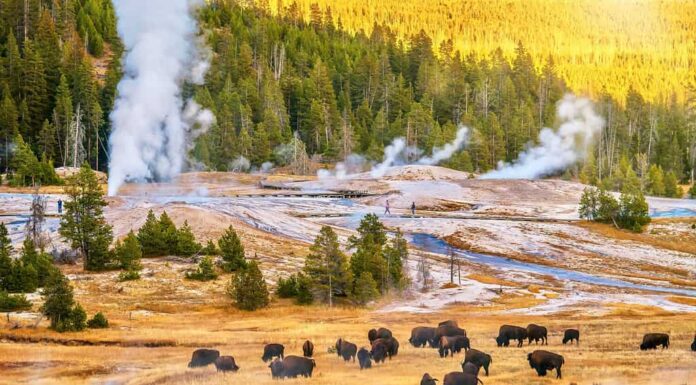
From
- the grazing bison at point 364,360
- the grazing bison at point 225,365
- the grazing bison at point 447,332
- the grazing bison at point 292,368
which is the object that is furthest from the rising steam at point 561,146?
the grazing bison at point 292,368

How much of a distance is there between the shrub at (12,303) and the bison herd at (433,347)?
72.9ft

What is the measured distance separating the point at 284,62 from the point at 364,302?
4678 inches

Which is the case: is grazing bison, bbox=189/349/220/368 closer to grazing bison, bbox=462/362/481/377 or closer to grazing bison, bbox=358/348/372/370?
grazing bison, bbox=358/348/372/370

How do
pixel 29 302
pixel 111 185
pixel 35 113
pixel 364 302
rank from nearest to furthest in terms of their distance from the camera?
pixel 29 302 → pixel 364 302 → pixel 111 185 → pixel 35 113

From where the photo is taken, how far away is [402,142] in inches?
5714

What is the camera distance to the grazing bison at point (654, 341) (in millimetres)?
32438

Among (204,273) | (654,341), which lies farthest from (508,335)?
(204,273)

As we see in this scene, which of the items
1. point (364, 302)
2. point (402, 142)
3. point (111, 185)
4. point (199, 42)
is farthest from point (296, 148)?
point (364, 302)

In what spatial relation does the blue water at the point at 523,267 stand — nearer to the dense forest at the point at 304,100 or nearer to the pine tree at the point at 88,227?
the pine tree at the point at 88,227

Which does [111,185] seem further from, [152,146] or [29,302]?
[29,302]

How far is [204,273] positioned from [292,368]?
33951 millimetres

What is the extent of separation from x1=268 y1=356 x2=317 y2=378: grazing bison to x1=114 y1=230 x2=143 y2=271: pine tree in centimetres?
3489

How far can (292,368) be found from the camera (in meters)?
27.7

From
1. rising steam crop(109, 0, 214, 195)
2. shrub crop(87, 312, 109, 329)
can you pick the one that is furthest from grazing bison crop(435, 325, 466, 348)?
rising steam crop(109, 0, 214, 195)
